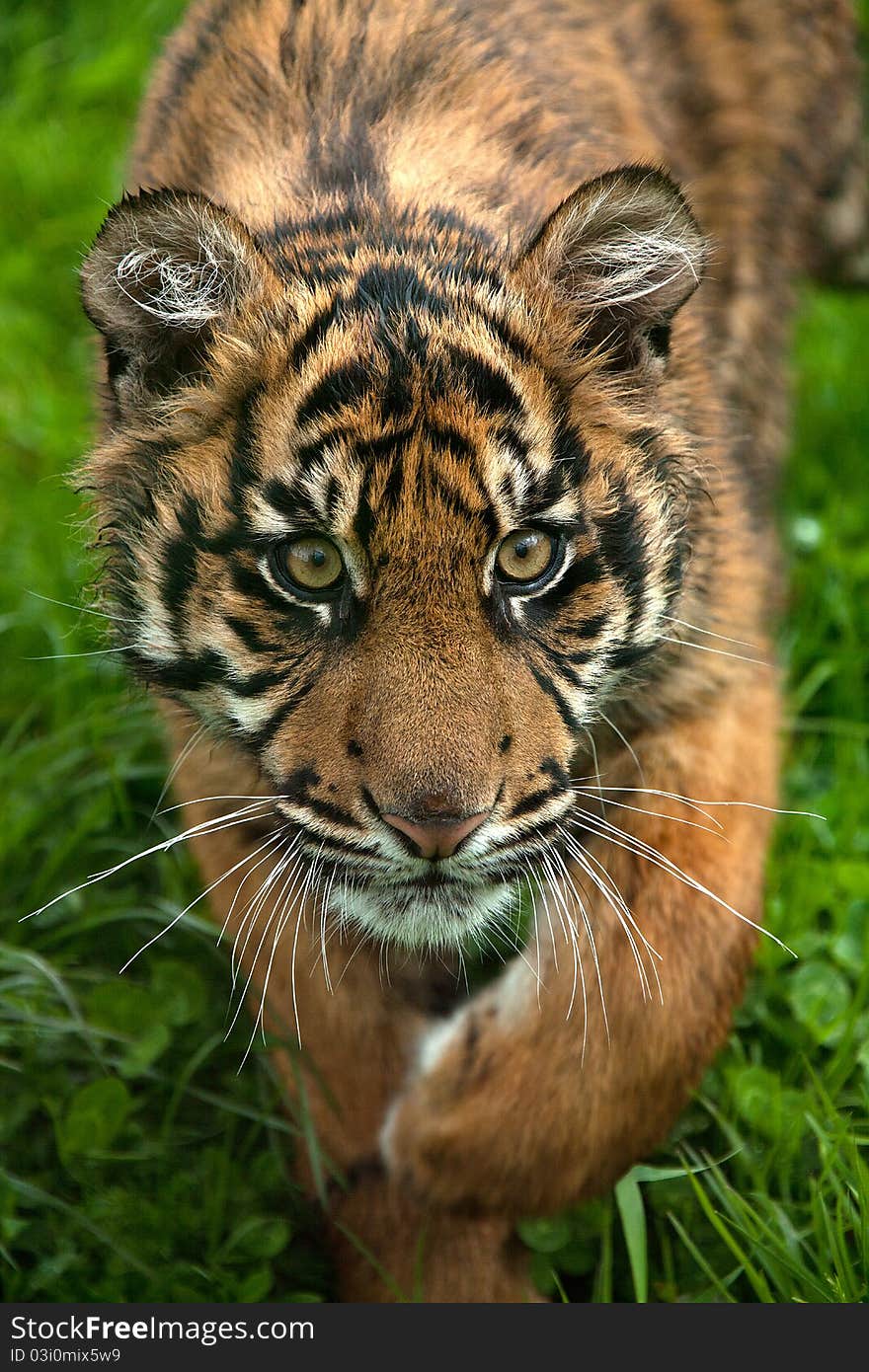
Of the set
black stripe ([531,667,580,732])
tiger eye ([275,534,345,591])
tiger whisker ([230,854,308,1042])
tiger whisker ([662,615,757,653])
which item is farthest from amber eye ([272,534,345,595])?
tiger whisker ([662,615,757,653])

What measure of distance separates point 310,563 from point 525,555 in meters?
0.37

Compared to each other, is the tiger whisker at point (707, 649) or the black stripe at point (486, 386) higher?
the black stripe at point (486, 386)

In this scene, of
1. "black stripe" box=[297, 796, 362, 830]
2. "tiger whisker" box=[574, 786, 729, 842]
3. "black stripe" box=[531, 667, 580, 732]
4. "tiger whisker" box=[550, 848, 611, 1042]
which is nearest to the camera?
"black stripe" box=[297, 796, 362, 830]

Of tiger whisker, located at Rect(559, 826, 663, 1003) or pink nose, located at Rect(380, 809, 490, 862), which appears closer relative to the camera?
pink nose, located at Rect(380, 809, 490, 862)

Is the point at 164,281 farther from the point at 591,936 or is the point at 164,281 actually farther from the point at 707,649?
the point at 591,936

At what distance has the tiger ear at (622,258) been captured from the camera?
9.27 feet

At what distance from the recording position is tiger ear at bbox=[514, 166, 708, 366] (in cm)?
283

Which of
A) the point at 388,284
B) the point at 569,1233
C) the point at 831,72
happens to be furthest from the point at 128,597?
the point at 831,72

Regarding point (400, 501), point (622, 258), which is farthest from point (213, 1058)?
point (622, 258)

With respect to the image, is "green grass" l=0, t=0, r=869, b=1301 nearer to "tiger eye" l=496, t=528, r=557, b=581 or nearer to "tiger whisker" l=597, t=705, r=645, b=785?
"tiger whisker" l=597, t=705, r=645, b=785

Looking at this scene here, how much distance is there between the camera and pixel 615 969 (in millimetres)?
3305

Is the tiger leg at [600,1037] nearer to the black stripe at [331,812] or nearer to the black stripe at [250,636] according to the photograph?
the black stripe at [331,812]

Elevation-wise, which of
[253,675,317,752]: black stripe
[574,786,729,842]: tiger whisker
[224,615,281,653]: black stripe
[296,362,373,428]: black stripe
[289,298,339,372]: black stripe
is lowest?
[574,786,729,842]: tiger whisker

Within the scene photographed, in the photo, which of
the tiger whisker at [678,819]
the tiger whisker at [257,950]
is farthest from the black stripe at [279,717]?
the tiger whisker at [678,819]
